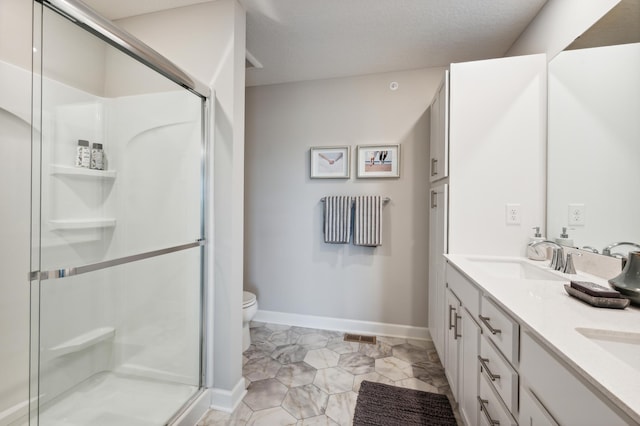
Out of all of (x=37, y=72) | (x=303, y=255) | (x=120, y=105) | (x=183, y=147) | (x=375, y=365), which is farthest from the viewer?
(x=303, y=255)

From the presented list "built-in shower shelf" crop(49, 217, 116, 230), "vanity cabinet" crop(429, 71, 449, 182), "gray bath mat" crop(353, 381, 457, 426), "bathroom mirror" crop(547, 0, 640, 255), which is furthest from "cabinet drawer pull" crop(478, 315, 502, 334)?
"built-in shower shelf" crop(49, 217, 116, 230)

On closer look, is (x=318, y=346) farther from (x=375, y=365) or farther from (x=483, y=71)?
(x=483, y=71)

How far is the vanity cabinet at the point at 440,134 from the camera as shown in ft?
5.73

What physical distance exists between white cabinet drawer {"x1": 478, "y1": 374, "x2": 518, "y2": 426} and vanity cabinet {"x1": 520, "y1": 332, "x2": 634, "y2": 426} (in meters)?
0.11

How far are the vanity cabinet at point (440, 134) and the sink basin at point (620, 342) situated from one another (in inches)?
46.5

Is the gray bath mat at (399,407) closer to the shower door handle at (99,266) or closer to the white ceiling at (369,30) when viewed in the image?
the shower door handle at (99,266)

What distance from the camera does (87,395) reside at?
1429 mm

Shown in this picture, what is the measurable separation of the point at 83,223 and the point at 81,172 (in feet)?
0.85

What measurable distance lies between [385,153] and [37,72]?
7.34ft

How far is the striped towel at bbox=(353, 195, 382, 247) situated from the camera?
2.40 m

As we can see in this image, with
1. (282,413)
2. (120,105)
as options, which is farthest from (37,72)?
(282,413)

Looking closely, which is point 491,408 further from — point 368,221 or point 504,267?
point 368,221

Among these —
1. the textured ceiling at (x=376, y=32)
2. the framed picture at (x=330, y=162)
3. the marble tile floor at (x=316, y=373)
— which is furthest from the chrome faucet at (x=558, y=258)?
the framed picture at (x=330, y=162)

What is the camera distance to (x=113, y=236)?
1.41m
